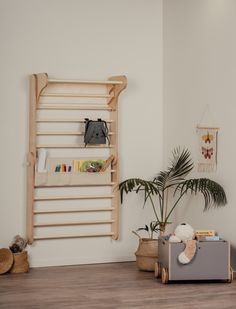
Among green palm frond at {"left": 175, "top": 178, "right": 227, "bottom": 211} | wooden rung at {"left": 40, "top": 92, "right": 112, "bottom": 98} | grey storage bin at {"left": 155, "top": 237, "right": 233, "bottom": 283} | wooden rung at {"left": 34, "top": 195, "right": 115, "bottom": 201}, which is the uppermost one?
wooden rung at {"left": 40, "top": 92, "right": 112, "bottom": 98}

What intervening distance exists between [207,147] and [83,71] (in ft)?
4.34

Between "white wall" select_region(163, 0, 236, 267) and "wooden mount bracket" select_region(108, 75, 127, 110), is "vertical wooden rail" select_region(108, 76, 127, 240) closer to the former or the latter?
"wooden mount bracket" select_region(108, 75, 127, 110)

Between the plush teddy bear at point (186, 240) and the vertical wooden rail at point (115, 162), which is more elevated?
the vertical wooden rail at point (115, 162)

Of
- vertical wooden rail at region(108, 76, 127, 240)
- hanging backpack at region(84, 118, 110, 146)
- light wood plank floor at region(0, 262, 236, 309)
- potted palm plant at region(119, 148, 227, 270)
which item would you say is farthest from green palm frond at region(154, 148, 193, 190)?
light wood plank floor at region(0, 262, 236, 309)

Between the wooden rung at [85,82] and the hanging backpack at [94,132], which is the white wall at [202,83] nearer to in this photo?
the wooden rung at [85,82]

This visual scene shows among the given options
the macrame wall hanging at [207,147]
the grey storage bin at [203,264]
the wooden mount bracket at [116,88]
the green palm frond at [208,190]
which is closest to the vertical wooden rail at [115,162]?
the wooden mount bracket at [116,88]

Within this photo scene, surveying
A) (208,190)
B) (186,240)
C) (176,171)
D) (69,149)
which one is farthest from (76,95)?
(186,240)

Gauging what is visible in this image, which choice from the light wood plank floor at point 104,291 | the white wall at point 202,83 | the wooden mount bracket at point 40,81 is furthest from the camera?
the wooden mount bracket at point 40,81

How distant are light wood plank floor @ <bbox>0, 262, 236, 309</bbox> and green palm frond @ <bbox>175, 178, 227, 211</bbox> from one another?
2.36 ft

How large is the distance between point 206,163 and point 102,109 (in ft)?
3.57

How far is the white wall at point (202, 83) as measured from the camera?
498cm

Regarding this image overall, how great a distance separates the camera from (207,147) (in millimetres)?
5242

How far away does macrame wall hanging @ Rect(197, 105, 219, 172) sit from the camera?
5168mm

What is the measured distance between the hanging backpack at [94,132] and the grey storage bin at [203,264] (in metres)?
1.27
